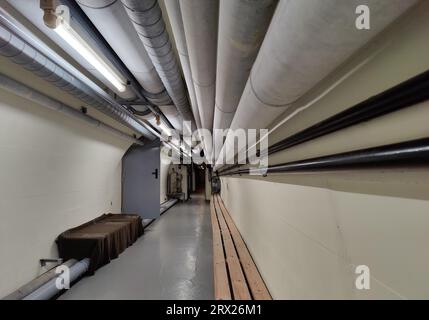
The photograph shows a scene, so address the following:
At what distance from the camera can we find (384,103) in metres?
0.50

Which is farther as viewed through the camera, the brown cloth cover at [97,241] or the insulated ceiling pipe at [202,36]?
the brown cloth cover at [97,241]

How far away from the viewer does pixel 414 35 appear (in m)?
0.48

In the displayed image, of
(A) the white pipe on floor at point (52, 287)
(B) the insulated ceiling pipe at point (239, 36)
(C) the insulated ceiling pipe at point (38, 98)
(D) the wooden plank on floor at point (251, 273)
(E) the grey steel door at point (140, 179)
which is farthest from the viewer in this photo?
(E) the grey steel door at point (140, 179)

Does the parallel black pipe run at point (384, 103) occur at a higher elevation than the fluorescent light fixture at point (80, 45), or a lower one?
lower

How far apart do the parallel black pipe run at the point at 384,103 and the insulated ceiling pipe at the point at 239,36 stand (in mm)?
430

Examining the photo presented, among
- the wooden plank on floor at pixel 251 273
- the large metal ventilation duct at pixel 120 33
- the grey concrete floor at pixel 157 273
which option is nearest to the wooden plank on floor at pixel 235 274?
the wooden plank on floor at pixel 251 273

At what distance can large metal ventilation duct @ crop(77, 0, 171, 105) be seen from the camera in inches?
45.3

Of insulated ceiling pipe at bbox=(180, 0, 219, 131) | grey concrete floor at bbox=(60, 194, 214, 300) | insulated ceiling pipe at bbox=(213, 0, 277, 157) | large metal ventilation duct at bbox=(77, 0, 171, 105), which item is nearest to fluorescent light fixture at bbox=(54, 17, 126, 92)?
large metal ventilation duct at bbox=(77, 0, 171, 105)

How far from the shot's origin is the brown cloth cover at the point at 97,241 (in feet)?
8.58

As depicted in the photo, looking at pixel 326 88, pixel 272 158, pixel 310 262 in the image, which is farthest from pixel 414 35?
pixel 272 158

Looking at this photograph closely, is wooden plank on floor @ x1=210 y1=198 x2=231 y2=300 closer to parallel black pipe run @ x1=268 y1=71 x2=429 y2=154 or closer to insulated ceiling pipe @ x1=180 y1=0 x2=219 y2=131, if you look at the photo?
parallel black pipe run @ x1=268 y1=71 x2=429 y2=154

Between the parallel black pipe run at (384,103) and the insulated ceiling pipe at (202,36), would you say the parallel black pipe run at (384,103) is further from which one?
the insulated ceiling pipe at (202,36)

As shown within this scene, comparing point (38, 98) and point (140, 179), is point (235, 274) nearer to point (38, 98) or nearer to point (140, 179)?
point (38, 98)

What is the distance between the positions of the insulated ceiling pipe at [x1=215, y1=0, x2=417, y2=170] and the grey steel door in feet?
15.0
